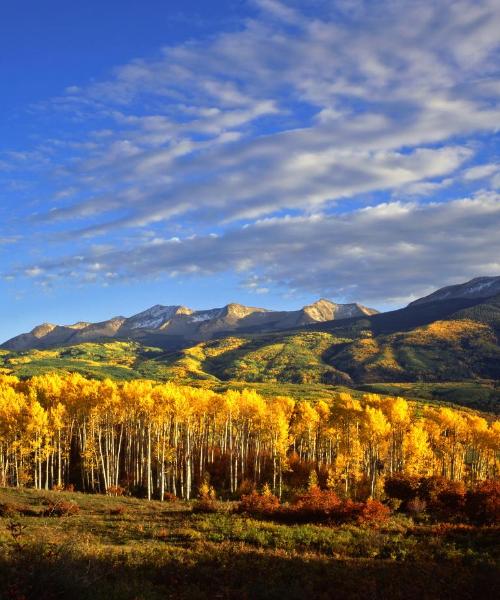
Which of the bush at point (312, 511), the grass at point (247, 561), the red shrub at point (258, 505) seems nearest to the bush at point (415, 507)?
the bush at point (312, 511)

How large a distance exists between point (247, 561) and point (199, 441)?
82790mm

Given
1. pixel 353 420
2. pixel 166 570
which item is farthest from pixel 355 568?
pixel 353 420

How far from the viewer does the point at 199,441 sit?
101000 millimetres

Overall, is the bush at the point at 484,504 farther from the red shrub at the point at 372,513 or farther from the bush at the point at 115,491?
the bush at the point at 115,491

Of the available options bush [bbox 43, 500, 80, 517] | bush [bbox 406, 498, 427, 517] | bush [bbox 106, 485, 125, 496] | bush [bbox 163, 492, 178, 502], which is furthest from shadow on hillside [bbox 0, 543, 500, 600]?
bush [bbox 106, 485, 125, 496]

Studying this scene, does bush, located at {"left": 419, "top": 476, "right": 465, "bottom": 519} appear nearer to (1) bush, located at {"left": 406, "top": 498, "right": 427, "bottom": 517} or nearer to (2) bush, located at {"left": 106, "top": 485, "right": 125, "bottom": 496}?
(1) bush, located at {"left": 406, "top": 498, "right": 427, "bottom": 517}

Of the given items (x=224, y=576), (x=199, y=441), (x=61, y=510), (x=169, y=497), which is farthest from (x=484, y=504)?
(x=199, y=441)

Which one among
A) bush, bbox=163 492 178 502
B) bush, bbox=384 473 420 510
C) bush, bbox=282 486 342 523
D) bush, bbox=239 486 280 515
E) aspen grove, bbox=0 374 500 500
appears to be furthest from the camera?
aspen grove, bbox=0 374 500 500

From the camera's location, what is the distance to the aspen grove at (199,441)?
73.6 m

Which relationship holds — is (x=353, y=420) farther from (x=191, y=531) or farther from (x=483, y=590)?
(x=483, y=590)

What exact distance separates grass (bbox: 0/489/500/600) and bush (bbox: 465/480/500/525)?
9171 mm

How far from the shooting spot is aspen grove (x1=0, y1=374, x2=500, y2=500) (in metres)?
73.6

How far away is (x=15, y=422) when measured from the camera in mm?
72625

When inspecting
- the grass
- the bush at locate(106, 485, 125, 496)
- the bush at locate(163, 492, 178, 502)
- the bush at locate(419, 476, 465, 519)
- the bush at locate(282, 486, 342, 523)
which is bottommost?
the bush at locate(163, 492, 178, 502)
